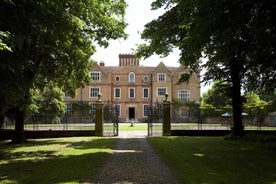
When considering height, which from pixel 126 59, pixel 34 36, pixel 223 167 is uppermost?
pixel 126 59

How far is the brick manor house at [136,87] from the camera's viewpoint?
65.3m

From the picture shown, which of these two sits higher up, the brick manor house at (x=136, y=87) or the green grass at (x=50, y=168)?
the brick manor house at (x=136, y=87)

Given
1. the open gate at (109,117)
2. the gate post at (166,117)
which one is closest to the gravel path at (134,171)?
the gate post at (166,117)

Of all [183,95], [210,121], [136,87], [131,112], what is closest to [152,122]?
[210,121]

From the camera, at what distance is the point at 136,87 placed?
66.1 metres

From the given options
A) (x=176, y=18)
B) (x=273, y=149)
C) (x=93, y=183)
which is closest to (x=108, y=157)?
(x=93, y=183)

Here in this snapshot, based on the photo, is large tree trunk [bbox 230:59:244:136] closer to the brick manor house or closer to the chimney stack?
the brick manor house

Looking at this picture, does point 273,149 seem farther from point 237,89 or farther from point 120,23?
point 120,23

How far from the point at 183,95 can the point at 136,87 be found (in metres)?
8.59

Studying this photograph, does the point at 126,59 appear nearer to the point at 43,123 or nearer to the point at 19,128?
the point at 43,123

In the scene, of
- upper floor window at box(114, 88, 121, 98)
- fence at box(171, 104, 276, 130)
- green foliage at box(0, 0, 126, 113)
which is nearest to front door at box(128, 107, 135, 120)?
upper floor window at box(114, 88, 121, 98)

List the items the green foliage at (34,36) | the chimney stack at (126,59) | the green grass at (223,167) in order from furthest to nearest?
the chimney stack at (126,59) < the green foliage at (34,36) < the green grass at (223,167)

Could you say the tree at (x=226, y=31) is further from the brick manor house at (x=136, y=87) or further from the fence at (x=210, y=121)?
the brick manor house at (x=136, y=87)

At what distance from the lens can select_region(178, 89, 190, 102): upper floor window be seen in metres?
66.4
